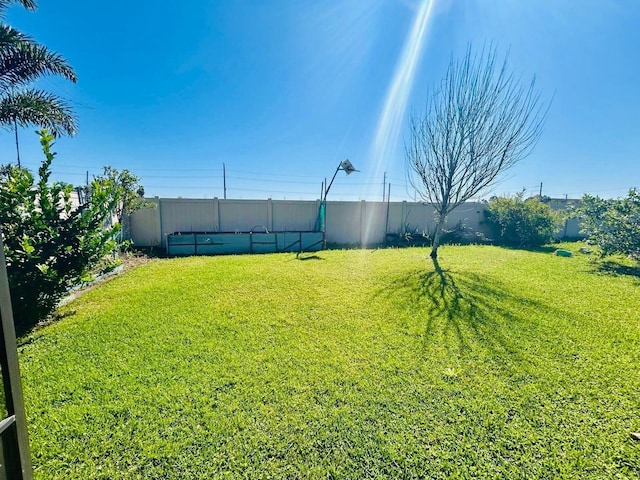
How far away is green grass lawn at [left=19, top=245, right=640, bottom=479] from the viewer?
159 cm

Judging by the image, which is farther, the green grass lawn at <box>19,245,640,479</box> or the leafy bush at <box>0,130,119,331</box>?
the leafy bush at <box>0,130,119,331</box>

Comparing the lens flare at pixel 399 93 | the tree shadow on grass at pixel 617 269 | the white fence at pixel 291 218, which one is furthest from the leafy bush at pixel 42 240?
the tree shadow on grass at pixel 617 269

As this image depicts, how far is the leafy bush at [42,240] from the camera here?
3.00 meters

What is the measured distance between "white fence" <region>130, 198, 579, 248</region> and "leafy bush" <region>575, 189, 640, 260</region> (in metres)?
5.37

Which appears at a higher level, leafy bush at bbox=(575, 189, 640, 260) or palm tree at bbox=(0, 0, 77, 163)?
palm tree at bbox=(0, 0, 77, 163)

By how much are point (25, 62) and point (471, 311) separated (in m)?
11.1

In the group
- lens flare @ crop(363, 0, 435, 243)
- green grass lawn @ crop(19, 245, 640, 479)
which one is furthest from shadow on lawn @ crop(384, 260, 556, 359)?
lens flare @ crop(363, 0, 435, 243)

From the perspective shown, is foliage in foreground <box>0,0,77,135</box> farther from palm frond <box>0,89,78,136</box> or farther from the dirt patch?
the dirt patch

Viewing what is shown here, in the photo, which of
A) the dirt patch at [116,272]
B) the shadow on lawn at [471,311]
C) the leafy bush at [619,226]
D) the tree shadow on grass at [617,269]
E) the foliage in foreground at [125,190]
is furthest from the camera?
the foliage in foreground at [125,190]

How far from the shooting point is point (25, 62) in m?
6.04

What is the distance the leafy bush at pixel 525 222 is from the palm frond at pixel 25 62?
16.9 metres

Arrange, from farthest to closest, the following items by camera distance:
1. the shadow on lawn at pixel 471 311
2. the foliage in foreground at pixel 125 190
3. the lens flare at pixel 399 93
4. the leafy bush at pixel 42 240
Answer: the foliage in foreground at pixel 125 190, the lens flare at pixel 399 93, the shadow on lawn at pixel 471 311, the leafy bush at pixel 42 240

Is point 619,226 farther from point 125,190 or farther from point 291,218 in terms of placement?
point 125,190

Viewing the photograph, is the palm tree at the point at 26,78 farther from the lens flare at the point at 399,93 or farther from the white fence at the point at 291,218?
the lens flare at the point at 399,93
